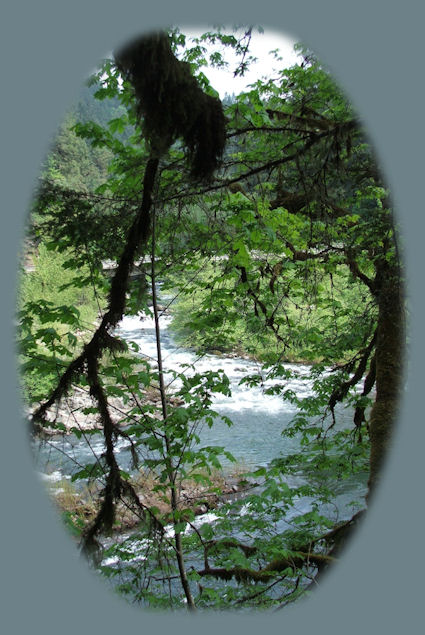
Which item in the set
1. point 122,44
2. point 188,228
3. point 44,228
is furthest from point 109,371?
point 122,44

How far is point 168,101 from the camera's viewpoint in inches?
65.8

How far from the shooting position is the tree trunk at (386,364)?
2688 mm

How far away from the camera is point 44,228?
7.11 feet

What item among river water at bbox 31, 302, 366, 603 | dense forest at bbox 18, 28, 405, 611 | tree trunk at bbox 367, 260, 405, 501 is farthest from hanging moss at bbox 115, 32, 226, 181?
river water at bbox 31, 302, 366, 603

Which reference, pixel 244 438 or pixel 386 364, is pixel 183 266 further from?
pixel 244 438

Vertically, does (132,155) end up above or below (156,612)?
above

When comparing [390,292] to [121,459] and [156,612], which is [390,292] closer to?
[156,612]

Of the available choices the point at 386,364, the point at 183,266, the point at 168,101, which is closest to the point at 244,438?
the point at 386,364

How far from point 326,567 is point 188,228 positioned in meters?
2.69

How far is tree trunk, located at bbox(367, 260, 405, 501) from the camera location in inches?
106

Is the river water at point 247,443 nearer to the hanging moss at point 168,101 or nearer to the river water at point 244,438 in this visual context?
the river water at point 244,438

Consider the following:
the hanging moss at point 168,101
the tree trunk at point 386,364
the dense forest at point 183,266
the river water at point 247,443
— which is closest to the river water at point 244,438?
the river water at point 247,443

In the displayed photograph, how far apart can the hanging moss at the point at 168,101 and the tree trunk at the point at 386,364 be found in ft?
5.13

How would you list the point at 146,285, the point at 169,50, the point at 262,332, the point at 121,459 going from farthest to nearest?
the point at 121,459
the point at 262,332
the point at 146,285
the point at 169,50
